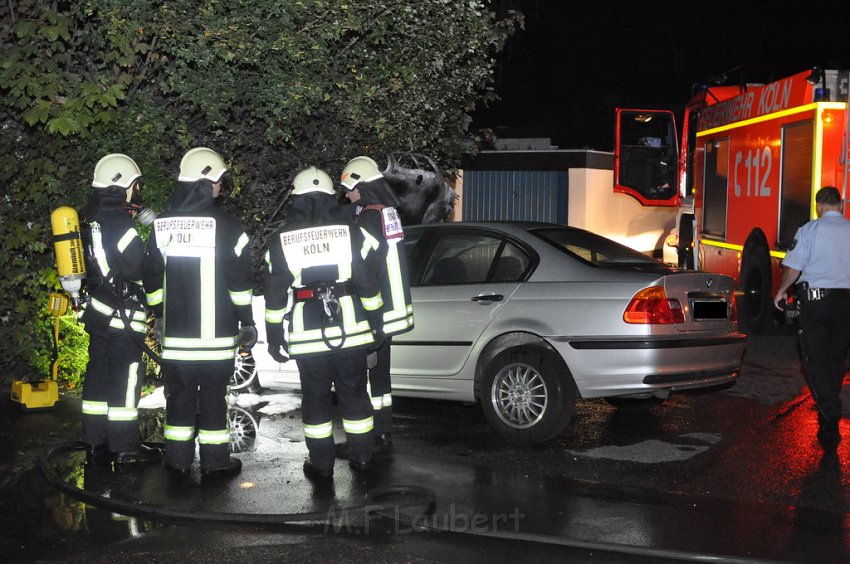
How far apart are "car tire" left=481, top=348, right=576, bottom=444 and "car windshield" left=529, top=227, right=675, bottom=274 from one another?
827 millimetres

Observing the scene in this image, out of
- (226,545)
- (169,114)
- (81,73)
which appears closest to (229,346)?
(226,545)

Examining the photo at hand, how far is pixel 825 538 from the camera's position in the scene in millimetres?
5141

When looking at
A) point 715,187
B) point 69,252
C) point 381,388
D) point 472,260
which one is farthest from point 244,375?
point 715,187

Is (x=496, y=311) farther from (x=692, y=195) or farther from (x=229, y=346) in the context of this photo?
(x=692, y=195)

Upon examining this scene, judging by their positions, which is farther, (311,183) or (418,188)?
(418,188)

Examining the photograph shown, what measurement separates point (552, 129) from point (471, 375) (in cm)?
3000

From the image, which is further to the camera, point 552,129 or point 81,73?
point 552,129

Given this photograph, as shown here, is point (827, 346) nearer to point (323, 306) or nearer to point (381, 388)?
point (381, 388)

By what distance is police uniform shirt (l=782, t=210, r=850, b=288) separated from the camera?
7.35 metres

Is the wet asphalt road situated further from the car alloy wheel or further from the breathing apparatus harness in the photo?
the breathing apparatus harness

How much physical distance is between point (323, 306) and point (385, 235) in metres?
0.73

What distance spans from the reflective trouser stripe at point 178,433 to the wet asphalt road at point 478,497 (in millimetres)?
257

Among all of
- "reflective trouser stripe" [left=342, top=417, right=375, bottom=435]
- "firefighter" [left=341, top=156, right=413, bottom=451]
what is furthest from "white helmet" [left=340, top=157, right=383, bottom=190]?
"reflective trouser stripe" [left=342, top=417, right=375, bottom=435]

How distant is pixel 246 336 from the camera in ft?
20.9
